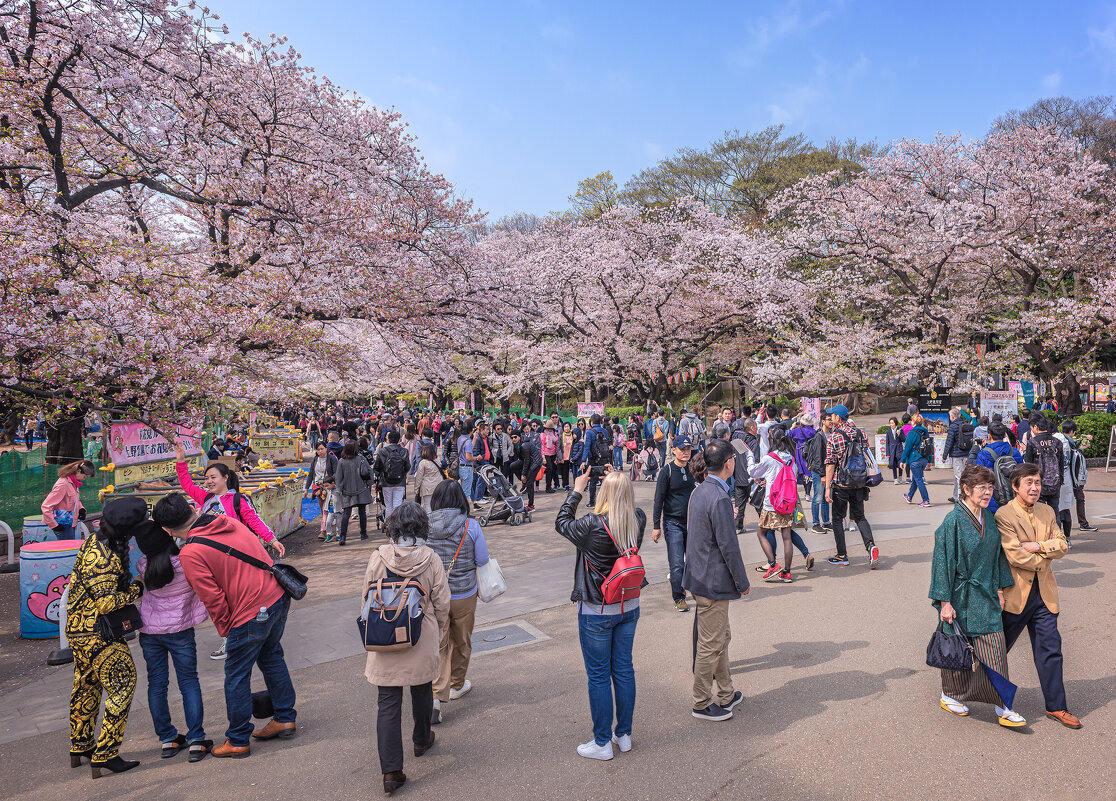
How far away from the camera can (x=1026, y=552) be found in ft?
13.7

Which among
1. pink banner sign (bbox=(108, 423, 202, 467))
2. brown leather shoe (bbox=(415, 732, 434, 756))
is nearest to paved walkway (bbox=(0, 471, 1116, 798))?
brown leather shoe (bbox=(415, 732, 434, 756))

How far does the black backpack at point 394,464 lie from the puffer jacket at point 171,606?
6.89 metres

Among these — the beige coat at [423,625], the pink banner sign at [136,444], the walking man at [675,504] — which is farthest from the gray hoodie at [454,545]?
the pink banner sign at [136,444]

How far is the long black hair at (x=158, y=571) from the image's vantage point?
4199 mm

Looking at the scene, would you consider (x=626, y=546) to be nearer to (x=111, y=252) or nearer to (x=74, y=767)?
(x=74, y=767)

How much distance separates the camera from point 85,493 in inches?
408

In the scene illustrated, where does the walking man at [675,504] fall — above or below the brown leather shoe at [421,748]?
above

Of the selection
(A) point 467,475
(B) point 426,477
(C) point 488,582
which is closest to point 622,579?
(C) point 488,582

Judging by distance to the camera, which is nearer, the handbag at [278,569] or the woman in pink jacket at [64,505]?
the handbag at [278,569]

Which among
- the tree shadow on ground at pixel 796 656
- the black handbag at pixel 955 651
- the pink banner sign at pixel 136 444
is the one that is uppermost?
the pink banner sign at pixel 136 444

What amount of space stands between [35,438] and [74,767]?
32.4 m

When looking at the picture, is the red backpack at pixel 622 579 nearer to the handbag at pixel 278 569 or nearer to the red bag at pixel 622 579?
the red bag at pixel 622 579

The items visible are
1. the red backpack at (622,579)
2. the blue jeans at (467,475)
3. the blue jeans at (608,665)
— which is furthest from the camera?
the blue jeans at (467,475)

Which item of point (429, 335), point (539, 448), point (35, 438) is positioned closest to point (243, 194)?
point (429, 335)
